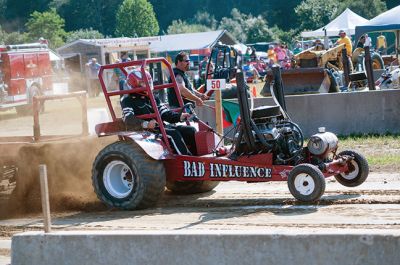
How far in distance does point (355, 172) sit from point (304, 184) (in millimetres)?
890

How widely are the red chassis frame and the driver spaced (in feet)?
0.26

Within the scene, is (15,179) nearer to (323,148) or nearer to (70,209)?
(70,209)

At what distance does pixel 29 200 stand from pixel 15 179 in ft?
1.10

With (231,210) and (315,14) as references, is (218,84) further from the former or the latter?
(315,14)

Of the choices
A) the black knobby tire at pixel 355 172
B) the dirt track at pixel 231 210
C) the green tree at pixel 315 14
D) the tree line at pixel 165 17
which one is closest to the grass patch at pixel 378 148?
the dirt track at pixel 231 210

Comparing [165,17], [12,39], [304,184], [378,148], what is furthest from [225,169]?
[165,17]

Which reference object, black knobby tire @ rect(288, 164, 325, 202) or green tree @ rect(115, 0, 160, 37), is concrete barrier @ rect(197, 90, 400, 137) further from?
green tree @ rect(115, 0, 160, 37)

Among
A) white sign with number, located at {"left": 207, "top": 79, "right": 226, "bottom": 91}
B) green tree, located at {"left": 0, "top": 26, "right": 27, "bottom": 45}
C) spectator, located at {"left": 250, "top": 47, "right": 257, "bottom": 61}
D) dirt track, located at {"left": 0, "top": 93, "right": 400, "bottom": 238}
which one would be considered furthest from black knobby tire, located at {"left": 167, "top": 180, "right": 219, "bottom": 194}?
green tree, located at {"left": 0, "top": 26, "right": 27, "bottom": 45}

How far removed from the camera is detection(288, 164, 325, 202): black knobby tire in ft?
28.6

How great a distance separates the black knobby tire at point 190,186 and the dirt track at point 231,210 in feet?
0.46

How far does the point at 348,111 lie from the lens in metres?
14.9

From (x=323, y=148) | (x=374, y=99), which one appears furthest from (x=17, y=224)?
(x=374, y=99)

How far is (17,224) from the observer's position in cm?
920

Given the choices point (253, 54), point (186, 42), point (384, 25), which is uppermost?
point (186, 42)
